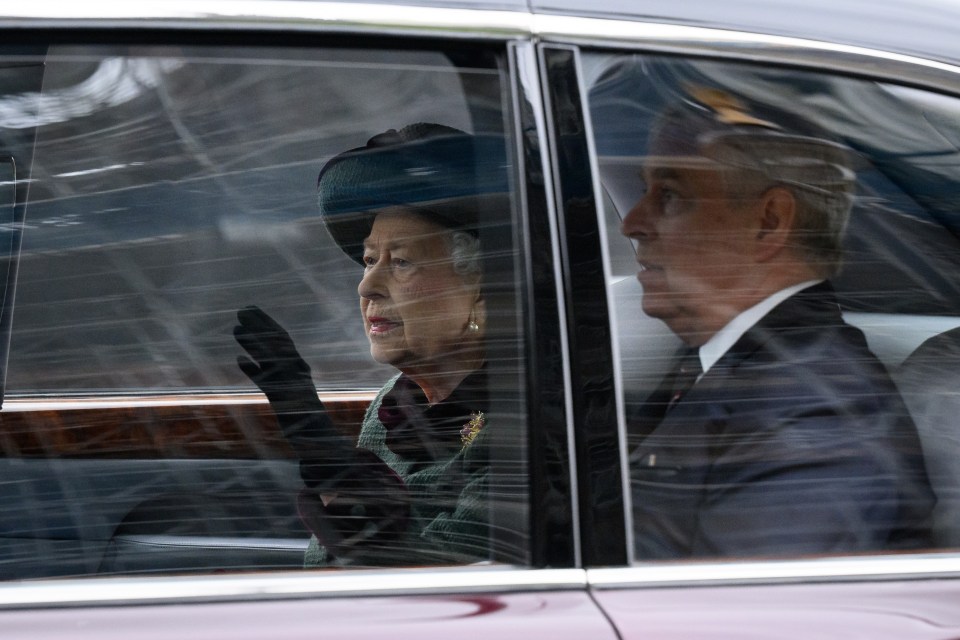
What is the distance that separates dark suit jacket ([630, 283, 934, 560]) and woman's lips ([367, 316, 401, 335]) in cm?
39

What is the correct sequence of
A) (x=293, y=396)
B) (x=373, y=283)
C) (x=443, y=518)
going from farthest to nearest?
(x=373, y=283)
(x=293, y=396)
(x=443, y=518)

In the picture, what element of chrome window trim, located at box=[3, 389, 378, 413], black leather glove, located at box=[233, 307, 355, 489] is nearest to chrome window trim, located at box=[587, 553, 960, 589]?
black leather glove, located at box=[233, 307, 355, 489]

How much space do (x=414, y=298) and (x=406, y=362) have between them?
89 mm

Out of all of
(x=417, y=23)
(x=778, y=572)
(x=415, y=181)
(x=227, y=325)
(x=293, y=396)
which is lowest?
(x=778, y=572)

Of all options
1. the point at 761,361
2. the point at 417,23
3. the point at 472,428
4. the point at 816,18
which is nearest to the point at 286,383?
the point at 472,428

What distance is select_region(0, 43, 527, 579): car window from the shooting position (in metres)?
1.35

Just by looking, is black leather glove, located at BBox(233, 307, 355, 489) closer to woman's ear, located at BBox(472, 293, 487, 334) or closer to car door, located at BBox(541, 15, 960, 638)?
woman's ear, located at BBox(472, 293, 487, 334)

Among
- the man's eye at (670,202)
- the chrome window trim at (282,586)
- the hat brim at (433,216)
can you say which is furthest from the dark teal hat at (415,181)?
the chrome window trim at (282,586)

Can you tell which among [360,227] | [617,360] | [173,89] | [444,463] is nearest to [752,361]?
[617,360]

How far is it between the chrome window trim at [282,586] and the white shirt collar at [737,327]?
0.33 metres

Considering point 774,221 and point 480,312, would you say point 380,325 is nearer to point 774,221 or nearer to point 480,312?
point 480,312

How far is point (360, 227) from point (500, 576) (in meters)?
0.52

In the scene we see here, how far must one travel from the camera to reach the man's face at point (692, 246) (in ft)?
4.59

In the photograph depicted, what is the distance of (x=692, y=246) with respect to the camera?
55.7 inches
